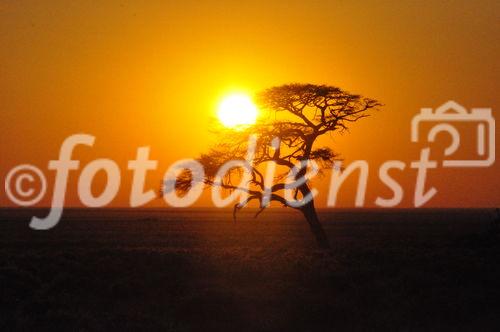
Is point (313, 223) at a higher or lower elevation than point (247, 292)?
higher

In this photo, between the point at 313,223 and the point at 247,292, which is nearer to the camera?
the point at 247,292

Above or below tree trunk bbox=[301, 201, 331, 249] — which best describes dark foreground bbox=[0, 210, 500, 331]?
below

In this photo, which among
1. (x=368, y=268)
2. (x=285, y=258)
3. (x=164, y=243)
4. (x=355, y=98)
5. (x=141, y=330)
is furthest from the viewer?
(x=164, y=243)

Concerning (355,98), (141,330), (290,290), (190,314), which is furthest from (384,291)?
(355,98)

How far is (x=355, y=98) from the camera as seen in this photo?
37.3m

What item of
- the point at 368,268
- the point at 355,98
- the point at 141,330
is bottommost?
the point at 141,330

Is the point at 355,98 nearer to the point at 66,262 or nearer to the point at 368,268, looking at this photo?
the point at 368,268

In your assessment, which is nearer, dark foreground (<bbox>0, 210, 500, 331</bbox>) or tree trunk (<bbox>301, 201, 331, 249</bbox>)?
dark foreground (<bbox>0, 210, 500, 331</bbox>)

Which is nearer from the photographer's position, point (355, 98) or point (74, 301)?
point (74, 301)

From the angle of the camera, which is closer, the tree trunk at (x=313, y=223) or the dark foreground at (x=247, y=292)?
the dark foreground at (x=247, y=292)

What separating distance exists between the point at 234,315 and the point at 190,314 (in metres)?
1.24

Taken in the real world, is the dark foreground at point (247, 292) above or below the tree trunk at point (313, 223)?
below

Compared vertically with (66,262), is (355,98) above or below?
above

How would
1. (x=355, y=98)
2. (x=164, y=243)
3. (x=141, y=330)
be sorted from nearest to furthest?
(x=141, y=330)
(x=355, y=98)
(x=164, y=243)
